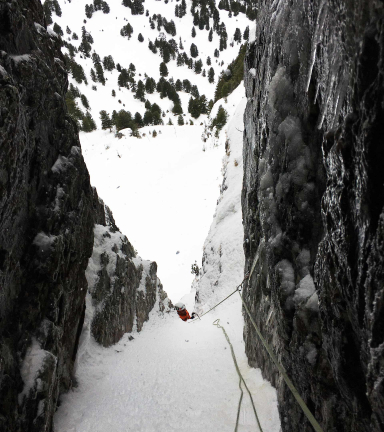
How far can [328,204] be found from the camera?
1898mm

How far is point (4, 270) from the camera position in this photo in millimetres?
3154

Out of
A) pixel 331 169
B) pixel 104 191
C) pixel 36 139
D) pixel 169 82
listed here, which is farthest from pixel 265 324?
pixel 169 82

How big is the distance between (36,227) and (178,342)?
5467mm

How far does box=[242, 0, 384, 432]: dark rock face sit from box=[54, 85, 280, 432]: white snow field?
66.8 inches

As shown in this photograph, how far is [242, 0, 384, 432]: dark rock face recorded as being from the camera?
134 centimetres

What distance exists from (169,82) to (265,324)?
159 ft

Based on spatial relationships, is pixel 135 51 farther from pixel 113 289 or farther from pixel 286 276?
pixel 286 276

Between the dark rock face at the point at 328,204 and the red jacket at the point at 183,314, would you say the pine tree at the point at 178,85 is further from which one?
the dark rock face at the point at 328,204

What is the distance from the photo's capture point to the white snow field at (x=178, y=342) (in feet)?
13.5

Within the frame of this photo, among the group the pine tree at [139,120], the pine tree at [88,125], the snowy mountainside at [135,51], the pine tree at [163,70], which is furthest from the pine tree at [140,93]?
the pine tree at [88,125]

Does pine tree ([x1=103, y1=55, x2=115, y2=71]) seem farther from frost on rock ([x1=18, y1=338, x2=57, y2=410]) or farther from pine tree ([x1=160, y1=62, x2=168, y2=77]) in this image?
frost on rock ([x1=18, y1=338, x2=57, y2=410])

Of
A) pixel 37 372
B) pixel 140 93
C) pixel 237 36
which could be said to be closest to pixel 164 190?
pixel 37 372

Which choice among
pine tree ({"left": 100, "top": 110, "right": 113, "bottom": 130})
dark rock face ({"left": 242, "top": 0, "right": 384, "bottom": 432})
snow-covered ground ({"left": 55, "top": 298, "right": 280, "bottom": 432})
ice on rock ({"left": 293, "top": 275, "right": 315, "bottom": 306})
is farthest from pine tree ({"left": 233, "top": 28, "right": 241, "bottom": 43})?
ice on rock ({"left": 293, "top": 275, "right": 315, "bottom": 306})

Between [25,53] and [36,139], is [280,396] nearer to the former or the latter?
[36,139]
